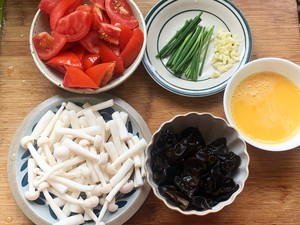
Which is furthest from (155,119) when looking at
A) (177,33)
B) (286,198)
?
(286,198)

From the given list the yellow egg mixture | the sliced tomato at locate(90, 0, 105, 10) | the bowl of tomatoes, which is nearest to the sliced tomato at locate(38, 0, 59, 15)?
the bowl of tomatoes

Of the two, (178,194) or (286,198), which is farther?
(286,198)

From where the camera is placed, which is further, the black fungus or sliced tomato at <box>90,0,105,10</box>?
sliced tomato at <box>90,0,105,10</box>

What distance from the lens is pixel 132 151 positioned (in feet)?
4.72

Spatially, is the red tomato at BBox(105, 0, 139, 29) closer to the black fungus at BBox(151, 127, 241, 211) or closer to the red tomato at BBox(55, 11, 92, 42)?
the red tomato at BBox(55, 11, 92, 42)

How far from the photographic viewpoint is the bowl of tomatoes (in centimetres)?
145

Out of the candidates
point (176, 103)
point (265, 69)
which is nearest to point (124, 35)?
point (176, 103)

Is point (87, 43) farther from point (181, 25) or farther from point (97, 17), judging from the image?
point (181, 25)

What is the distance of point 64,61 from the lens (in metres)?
1.46

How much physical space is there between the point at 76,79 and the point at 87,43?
4.7 inches

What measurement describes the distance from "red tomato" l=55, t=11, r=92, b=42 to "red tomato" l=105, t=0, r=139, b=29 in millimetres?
81

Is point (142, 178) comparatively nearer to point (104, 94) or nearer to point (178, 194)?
point (178, 194)

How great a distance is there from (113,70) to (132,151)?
9.2 inches

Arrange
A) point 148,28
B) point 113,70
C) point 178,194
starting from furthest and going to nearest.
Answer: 1. point 148,28
2. point 113,70
3. point 178,194
